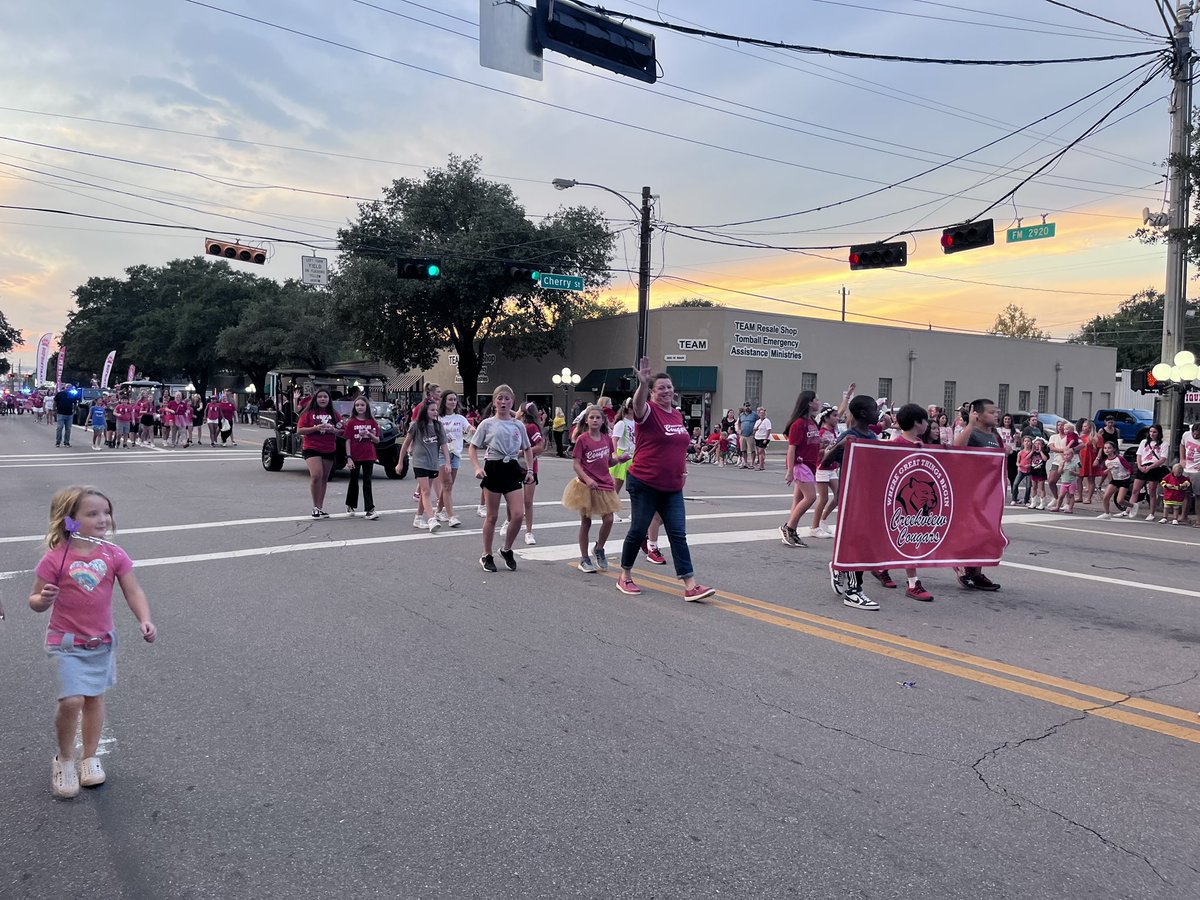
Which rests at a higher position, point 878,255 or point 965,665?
point 878,255

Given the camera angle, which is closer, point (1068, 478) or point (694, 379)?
point (1068, 478)

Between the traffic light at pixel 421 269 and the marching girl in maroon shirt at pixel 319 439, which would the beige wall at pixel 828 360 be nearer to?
the traffic light at pixel 421 269

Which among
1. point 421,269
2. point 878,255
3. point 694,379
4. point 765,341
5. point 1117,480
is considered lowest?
point 1117,480

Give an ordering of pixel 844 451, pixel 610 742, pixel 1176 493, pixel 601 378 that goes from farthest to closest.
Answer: pixel 601 378 < pixel 1176 493 < pixel 844 451 < pixel 610 742

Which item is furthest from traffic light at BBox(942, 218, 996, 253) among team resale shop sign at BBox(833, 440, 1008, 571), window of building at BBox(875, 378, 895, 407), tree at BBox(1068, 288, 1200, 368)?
tree at BBox(1068, 288, 1200, 368)

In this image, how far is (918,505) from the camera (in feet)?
24.3

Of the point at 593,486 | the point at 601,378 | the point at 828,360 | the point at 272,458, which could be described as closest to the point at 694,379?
the point at 601,378

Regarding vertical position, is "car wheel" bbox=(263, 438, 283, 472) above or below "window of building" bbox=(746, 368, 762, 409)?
below

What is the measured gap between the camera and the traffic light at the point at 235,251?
21.6 m

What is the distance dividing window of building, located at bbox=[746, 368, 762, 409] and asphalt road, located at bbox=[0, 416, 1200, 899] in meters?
27.5

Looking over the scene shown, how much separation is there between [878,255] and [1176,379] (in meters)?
6.48

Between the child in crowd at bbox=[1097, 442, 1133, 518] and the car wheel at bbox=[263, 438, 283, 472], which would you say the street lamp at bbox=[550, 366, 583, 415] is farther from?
the child in crowd at bbox=[1097, 442, 1133, 518]

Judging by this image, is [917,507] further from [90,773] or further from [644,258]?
[644,258]

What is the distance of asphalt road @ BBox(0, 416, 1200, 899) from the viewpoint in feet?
9.89
